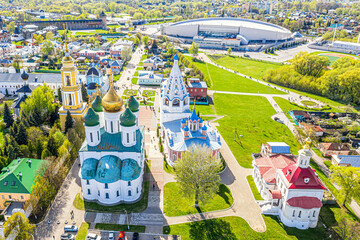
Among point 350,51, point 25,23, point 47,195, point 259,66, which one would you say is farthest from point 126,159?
point 25,23

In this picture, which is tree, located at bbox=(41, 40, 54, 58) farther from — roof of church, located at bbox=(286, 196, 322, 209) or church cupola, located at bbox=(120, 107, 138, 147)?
roof of church, located at bbox=(286, 196, 322, 209)

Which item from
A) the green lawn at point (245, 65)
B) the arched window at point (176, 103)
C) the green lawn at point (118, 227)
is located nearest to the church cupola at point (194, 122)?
the arched window at point (176, 103)

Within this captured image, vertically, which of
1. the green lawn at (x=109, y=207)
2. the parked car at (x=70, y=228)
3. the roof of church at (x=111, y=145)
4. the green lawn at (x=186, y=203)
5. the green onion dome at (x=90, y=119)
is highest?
the green onion dome at (x=90, y=119)

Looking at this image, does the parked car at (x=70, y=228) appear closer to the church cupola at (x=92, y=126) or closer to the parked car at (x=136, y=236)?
the parked car at (x=136, y=236)

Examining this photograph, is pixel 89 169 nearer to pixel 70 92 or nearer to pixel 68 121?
pixel 68 121

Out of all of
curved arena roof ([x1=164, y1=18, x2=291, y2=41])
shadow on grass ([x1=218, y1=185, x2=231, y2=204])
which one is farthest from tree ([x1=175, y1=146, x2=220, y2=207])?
curved arena roof ([x1=164, y1=18, x2=291, y2=41])

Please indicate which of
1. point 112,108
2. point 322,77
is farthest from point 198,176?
point 322,77
